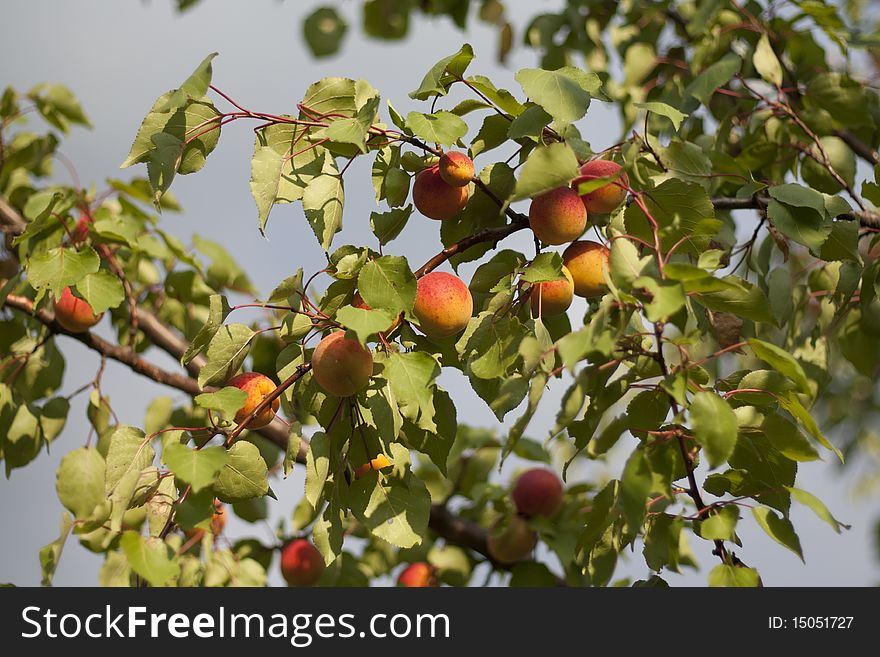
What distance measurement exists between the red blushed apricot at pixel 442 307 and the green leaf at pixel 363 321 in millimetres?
147

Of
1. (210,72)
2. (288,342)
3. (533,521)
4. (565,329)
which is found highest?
(210,72)

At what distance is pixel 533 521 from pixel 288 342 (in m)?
1.00

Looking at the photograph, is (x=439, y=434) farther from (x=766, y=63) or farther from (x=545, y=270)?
(x=766, y=63)

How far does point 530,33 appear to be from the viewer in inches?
116

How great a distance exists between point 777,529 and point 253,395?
32.4 inches

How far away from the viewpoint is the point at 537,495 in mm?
2369

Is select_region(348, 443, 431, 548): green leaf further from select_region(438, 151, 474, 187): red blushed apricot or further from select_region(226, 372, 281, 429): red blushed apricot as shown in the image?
select_region(438, 151, 474, 187): red blushed apricot

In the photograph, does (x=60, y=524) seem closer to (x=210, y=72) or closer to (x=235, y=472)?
(x=235, y=472)

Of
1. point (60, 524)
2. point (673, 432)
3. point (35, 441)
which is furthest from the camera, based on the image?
point (35, 441)

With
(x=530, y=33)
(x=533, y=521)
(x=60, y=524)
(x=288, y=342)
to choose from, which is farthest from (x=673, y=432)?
(x=530, y=33)

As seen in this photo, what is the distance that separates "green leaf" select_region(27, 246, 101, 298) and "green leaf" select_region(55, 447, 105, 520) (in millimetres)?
346

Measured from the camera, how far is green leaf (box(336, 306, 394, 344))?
1.07 metres

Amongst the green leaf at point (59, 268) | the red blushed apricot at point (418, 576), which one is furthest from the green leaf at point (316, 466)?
the red blushed apricot at point (418, 576)

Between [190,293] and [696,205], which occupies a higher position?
[696,205]
